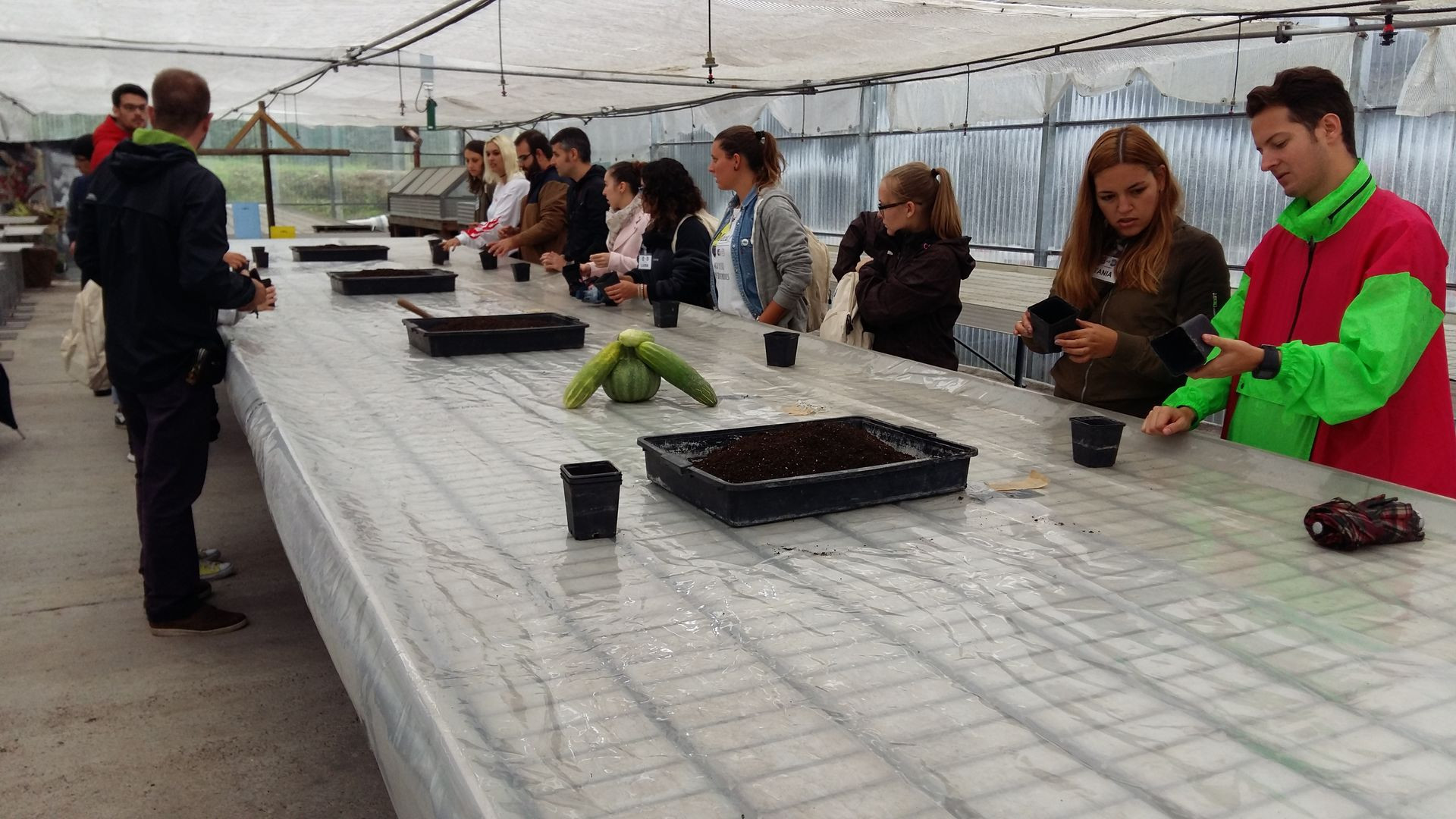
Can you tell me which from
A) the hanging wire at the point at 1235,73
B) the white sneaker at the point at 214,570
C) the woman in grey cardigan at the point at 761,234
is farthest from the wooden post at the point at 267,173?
the hanging wire at the point at 1235,73

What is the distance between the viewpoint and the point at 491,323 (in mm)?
3238

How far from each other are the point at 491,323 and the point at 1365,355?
2.33m

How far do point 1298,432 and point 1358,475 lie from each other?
23 cm

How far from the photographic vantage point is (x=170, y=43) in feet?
23.5

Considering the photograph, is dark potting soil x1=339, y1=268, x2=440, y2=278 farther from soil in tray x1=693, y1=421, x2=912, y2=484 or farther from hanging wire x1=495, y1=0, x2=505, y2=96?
soil in tray x1=693, y1=421, x2=912, y2=484

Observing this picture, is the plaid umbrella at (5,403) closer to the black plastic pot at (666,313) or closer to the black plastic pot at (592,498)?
the black plastic pot at (666,313)

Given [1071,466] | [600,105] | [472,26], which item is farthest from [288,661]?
[600,105]

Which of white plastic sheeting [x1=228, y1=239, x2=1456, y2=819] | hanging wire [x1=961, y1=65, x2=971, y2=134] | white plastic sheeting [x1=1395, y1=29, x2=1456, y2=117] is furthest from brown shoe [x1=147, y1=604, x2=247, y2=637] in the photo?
hanging wire [x1=961, y1=65, x2=971, y2=134]

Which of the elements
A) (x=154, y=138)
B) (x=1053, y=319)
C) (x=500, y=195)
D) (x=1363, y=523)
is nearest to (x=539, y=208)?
(x=500, y=195)

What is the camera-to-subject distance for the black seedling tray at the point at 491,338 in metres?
3.06

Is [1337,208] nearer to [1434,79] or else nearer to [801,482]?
[801,482]

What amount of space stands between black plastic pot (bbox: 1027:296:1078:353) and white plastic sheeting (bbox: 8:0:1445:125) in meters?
2.95

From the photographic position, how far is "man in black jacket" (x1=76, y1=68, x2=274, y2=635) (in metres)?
2.64

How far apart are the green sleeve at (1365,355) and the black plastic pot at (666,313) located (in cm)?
231
